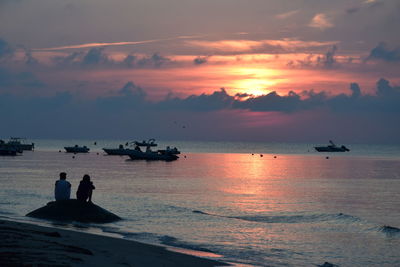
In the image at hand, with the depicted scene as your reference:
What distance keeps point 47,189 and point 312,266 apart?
109 ft

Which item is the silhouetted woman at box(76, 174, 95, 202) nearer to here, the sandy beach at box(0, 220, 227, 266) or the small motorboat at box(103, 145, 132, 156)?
the sandy beach at box(0, 220, 227, 266)

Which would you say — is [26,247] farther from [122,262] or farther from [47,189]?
[47,189]

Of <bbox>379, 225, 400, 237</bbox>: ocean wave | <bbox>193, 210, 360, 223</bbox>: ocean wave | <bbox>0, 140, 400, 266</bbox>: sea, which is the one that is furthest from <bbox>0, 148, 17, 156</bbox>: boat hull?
<bbox>379, 225, 400, 237</bbox>: ocean wave

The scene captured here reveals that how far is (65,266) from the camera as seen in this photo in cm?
1402

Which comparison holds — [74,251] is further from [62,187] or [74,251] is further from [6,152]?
[6,152]

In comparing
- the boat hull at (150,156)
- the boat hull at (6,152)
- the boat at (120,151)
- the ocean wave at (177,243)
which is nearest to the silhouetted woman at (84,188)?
the ocean wave at (177,243)

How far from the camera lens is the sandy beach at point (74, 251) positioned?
47.8ft

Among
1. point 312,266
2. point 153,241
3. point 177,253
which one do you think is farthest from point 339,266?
point 153,241

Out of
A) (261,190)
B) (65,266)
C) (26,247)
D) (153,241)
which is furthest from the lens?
(261,190)

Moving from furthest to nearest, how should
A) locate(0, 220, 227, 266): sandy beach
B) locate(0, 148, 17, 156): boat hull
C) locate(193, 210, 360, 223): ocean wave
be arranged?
locate(0, 148, 17, 156): boat hull → locate(193, 210, 360, 223): ocean wave → locate(0, 220, 227, 266): sandy beach

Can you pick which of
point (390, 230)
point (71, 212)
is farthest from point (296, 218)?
point (71, 212)

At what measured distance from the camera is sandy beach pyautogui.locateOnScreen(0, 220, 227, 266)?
1457 cm

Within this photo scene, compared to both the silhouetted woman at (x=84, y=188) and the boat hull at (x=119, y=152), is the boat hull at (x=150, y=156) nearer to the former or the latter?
the boat hull at (x=119, y=152)

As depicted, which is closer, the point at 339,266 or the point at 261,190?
the point at 339,266
